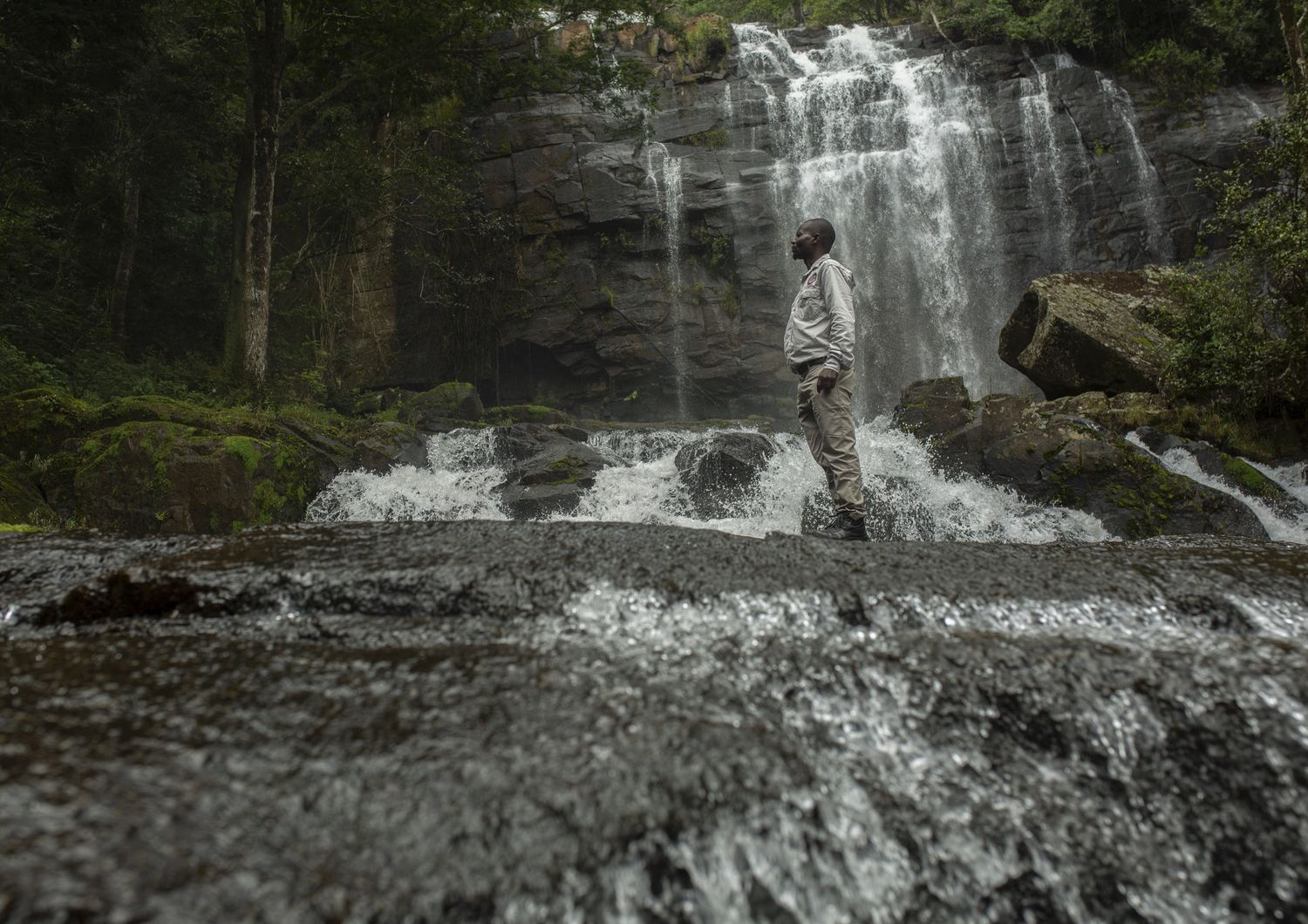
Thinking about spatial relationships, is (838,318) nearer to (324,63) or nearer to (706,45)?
(324,63)

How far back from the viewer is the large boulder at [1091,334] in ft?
31.7

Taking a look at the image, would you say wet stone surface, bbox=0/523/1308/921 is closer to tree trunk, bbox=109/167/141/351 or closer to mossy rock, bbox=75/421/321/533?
mossy rock, bbox=75/421/321/533

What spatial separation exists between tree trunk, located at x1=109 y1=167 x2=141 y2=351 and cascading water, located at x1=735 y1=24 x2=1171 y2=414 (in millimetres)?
14192

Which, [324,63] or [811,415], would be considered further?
[324,63]

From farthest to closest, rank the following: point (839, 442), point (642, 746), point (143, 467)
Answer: point (143, 467), point (839, 442), point (642, 746)

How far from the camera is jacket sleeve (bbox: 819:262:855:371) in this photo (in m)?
5.16

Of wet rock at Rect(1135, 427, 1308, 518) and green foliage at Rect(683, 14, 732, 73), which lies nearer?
wet rock at Rect(1135, 427, 1308, 518)

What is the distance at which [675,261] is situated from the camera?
18.7 metres

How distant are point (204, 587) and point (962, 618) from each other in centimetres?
258

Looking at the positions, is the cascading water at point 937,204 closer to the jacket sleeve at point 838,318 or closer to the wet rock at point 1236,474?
the wet rock at point 1236,474

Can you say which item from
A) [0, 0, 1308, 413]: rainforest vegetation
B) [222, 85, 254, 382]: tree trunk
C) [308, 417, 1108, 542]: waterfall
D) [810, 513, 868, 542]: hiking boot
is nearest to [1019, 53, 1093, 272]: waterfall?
[0, 0, 1308, 413]: rainforest vegetation

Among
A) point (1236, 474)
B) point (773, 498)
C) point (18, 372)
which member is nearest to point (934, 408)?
point (773, 498)

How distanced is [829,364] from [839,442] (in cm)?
56

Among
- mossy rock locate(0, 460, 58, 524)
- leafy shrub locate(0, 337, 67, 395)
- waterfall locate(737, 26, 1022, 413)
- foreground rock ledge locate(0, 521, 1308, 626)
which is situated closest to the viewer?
foreground rock ledge locate(0, 521, 1308, 626)
